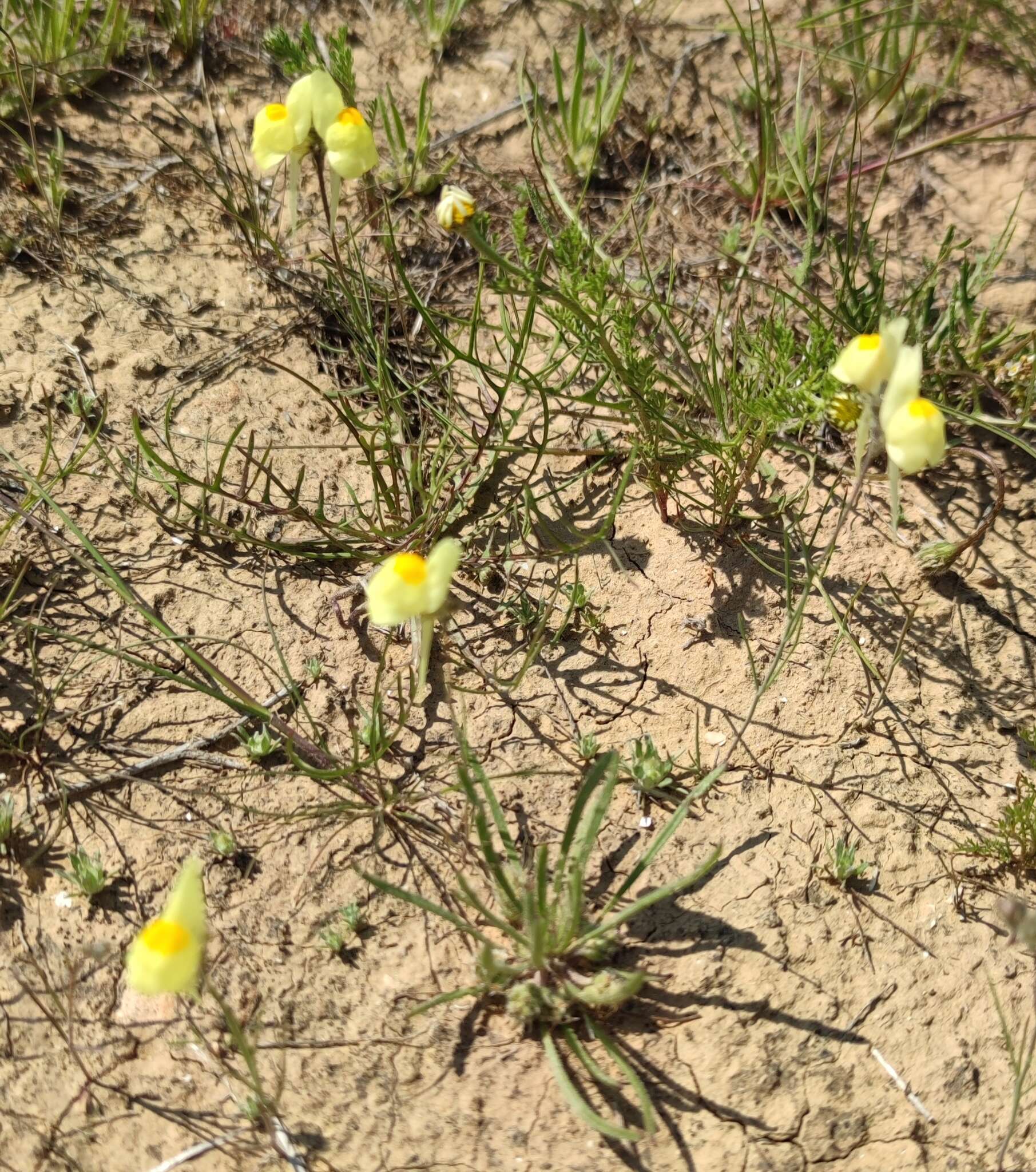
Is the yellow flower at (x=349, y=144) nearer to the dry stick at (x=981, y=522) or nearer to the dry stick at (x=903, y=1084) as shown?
the dry stick at (x=981, y=522)

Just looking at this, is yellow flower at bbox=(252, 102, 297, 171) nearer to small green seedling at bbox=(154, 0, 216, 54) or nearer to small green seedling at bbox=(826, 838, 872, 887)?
small green seedling at bbox=(154, 0, 216, 54)

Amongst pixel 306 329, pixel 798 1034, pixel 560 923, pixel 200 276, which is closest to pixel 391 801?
pixel 560 923

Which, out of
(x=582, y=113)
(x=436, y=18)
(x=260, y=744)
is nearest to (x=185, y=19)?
(x=436, y=18)

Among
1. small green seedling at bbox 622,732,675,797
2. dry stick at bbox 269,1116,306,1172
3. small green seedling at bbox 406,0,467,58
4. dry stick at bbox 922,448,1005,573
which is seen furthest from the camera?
small green seedling at bbox 406,0,467,58

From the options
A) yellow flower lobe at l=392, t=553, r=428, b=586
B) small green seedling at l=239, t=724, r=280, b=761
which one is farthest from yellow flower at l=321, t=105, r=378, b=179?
small green seedling at l=239, t=724, r=280, b=761

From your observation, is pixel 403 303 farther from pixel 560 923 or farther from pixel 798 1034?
pixel 798 1034

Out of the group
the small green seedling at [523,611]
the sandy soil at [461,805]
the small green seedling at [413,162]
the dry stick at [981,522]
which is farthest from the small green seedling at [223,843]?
the small green seedling at [413,162]
